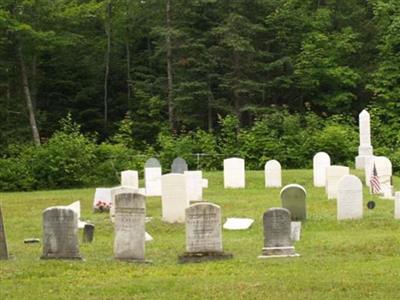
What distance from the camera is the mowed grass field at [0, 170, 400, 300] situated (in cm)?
939

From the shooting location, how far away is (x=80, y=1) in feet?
→ 159

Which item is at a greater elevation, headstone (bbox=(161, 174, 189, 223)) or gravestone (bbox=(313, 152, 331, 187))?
gravestone (bbox=(313, 152, 331, 187))

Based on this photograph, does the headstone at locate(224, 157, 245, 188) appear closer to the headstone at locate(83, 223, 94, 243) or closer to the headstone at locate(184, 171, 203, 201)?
the headstone at locate(184, 171, 203, 201)

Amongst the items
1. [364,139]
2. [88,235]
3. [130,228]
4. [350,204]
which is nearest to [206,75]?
[364,139]

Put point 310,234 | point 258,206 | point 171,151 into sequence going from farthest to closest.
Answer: point 171,151
point 258,206
point 310,234

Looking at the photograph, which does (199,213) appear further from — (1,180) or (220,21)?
(220,21)

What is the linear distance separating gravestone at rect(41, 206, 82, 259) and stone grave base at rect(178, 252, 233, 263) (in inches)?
65.0

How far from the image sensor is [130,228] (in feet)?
41.0

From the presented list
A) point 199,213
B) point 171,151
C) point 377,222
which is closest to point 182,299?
point 199,213

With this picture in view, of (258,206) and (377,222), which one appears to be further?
(258,206)

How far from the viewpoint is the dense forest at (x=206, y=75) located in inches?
1532

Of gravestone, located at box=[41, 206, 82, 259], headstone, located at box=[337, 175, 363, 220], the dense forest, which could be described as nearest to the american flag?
headstone, located at box=[337, 175, 363, 220]

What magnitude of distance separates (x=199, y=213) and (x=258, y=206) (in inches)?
307

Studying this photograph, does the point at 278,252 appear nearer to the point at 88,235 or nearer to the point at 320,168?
the point at 88,235
